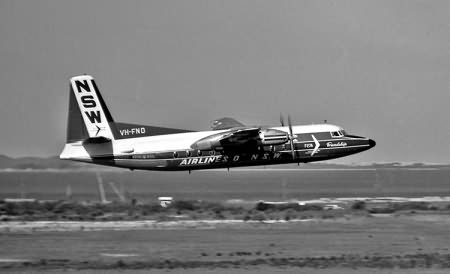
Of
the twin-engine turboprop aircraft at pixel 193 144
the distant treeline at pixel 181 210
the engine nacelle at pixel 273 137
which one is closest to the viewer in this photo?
the distant treeline at pixel 181 210

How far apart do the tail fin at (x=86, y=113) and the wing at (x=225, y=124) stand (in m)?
7.16

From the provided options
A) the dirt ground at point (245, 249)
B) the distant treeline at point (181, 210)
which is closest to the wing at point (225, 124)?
the distant treeline at point (181, 210)

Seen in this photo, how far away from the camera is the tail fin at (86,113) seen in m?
50.5

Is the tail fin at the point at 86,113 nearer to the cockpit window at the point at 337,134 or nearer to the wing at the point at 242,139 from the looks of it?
the wing at the point at 242,139

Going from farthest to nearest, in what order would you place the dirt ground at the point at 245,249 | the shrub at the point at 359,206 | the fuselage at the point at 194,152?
the fuselage at the point at 194,152 < the shrub at the point at 359,206 < the dirt ground at the point at 245,249

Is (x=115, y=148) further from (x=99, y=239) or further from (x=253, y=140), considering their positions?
(x=99, y=239)

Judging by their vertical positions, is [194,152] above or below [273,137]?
below

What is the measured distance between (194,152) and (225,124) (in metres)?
4.20

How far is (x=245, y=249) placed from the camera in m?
26.8

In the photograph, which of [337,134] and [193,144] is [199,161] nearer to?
[193,144]

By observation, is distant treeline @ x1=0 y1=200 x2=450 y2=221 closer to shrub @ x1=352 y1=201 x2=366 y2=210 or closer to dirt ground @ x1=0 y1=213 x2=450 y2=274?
shrub @ x1=352 y1=201 x2=366 y2=210

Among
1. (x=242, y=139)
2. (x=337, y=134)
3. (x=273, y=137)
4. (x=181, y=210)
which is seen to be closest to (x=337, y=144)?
(x=337, y=134)

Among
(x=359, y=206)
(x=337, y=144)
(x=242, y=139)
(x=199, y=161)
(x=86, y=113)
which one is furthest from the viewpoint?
(x=86, y=113)

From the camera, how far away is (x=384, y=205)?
143ft
